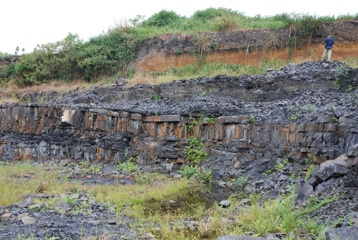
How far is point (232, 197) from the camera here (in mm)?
9375

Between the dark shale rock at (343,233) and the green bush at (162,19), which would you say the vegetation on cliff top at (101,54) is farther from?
the dark shale rock at (343,233)

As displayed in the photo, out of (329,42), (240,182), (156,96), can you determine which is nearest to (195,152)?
(240,182)

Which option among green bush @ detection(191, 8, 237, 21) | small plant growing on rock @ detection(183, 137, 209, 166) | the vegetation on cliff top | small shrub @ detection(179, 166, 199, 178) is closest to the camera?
small shrub @ detection(179, 166, 199, 178)

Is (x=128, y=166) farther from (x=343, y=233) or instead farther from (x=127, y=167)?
(x=343, y=233)

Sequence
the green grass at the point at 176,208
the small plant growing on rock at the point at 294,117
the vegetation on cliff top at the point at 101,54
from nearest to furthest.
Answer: the green grass at the point at 176,208 → the small plant growing on rock at the point at 294,117 → the vegetation on cliff top at the point at 101,54

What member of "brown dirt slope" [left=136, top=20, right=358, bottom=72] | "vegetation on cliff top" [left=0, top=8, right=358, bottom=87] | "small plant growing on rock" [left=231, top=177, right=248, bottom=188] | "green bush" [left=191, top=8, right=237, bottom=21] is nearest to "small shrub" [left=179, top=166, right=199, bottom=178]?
"small plant growing on rock" [left=231, top=177, right=248, bottom=188]

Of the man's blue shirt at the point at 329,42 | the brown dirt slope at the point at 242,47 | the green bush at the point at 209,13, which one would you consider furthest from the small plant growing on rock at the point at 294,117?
the green bush at the point at 209,13

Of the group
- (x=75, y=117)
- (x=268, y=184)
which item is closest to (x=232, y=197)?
(x=268, y=184)

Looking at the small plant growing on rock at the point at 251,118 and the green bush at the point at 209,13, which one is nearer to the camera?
the small plant growing on rock at the point at 251,118

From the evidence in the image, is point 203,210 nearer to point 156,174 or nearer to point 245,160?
point 245,160

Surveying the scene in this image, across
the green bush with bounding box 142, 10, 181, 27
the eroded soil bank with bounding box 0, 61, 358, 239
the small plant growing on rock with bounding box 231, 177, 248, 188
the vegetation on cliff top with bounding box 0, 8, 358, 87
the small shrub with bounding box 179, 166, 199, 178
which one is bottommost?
the small shrub with bounding box 179, 166, 199, 178

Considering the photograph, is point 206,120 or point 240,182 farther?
point 206,120

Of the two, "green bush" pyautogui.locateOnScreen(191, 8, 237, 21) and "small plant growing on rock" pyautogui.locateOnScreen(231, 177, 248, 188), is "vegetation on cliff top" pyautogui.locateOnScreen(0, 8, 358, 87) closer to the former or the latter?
"green bush" pyautogui.locateOnScreen(191, 8, 237, 21)

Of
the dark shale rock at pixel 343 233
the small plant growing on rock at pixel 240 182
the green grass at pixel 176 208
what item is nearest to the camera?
the dark shale rock at pixel 343 233
